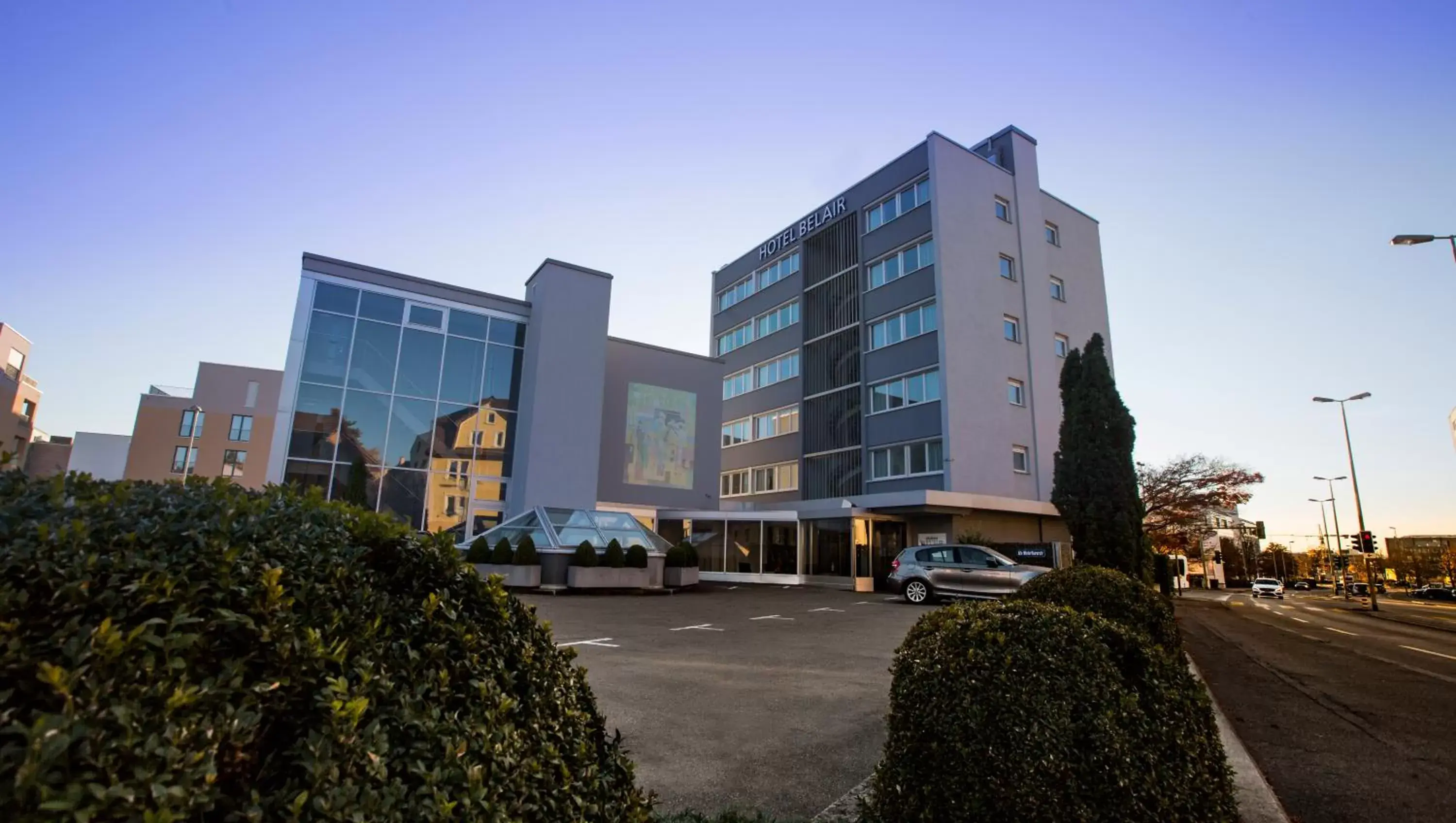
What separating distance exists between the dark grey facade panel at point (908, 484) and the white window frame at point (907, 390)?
10.1ft

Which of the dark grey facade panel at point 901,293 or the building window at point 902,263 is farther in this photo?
the building window at point 902,263

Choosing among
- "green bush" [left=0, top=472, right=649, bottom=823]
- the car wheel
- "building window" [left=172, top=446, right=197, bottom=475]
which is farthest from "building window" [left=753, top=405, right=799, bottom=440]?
"building window" [left=172, top=446, right=197, bottom=475]

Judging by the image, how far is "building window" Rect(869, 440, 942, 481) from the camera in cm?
2864

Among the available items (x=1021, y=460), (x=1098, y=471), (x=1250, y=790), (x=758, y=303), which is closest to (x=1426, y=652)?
(x=1098, y=471)

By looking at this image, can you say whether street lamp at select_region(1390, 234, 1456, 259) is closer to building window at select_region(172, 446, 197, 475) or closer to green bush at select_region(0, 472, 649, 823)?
green bush at select_region(0, 472, 649, 823)

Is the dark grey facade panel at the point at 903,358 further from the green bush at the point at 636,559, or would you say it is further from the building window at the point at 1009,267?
the green bush at the point at 636,559

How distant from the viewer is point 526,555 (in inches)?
770

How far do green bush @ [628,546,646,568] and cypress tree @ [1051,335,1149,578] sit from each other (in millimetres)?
12472

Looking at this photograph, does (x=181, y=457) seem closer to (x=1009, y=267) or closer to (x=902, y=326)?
(x=902, y=326)

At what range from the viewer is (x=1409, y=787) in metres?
4.98

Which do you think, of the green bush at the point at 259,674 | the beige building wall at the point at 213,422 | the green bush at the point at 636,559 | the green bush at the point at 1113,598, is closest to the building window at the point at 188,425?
the beige building wall at the point at 213,422

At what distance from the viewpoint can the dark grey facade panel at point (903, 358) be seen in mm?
29391

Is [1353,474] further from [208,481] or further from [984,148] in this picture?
[208,481]

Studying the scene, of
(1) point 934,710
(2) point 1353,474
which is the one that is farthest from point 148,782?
(2) point 1353,474
